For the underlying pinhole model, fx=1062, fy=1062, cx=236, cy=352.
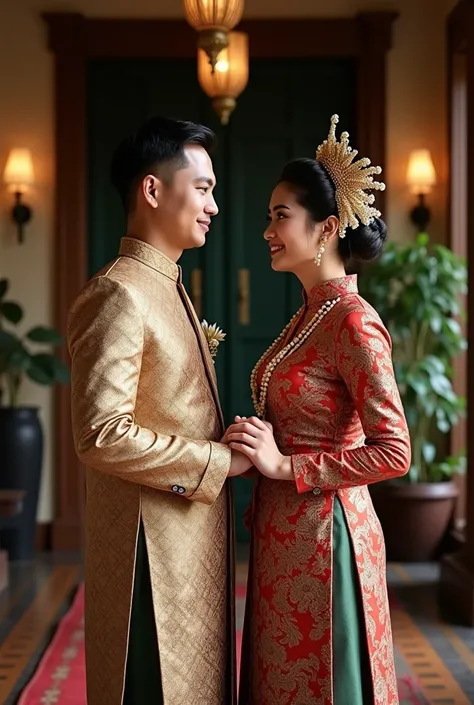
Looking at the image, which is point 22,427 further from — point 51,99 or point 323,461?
point 323,461

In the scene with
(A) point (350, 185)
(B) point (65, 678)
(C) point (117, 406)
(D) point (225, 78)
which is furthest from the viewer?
(D) point (225, 78)

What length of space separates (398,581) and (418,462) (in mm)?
791

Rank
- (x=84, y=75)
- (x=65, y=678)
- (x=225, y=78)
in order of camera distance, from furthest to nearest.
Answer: (x=84, y=75)
(x=225, y=78)
(x=65, y=678)

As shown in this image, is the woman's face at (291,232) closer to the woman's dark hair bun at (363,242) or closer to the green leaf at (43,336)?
the woman's dark hair bun at (363,242)

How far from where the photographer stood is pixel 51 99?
20.6 feet

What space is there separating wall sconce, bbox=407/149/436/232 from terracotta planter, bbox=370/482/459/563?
5.07 ft

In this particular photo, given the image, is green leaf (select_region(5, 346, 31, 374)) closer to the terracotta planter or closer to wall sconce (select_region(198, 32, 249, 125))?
wall sconce (select_region(198, 32, 249, 125))

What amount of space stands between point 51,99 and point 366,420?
4694 millimetres

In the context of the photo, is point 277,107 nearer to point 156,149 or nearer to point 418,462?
point 418,462

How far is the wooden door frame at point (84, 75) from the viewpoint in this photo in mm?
6215

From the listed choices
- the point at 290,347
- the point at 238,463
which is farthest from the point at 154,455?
the point at 290,347

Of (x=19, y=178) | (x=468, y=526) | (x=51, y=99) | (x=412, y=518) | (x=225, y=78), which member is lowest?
(x=412, y=518)

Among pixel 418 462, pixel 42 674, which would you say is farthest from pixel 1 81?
pixel 42 674

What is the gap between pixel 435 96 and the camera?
6273 mm
